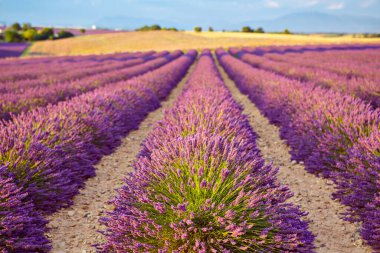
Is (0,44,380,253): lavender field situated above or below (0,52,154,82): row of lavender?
above

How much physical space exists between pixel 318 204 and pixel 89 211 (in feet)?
7.93

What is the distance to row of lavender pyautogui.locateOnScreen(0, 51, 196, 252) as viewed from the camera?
99.8 inches

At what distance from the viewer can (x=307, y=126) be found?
→ 5211mm

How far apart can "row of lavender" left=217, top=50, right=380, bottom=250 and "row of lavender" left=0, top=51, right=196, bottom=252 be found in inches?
104

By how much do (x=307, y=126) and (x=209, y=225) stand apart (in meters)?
3.52

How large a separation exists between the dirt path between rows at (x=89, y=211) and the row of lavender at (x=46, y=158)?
0.12 m

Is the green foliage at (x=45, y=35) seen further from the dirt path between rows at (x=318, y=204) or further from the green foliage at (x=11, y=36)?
the dirt path between rows at (x=318, y=204)

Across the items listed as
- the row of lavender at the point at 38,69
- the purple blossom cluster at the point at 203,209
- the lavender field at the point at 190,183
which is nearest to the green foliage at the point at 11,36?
the row of lavender at the point at 38,69

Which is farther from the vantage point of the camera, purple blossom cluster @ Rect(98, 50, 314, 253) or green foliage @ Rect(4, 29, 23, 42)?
green foliage @ Rect(4, 29, 23, 42)

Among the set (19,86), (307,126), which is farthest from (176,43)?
(307,126)

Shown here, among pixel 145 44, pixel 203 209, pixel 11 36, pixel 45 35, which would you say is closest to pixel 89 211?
pixel 203 209

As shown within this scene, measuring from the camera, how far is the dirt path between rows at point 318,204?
9.80 ft

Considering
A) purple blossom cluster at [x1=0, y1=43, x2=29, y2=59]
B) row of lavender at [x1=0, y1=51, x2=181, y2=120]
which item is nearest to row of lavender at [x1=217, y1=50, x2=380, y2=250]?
row of lavender at [x1=0, y1=51, x2=181, y2=120]

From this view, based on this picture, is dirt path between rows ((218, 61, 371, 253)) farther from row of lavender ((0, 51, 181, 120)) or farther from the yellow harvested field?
the yellow harvested field
